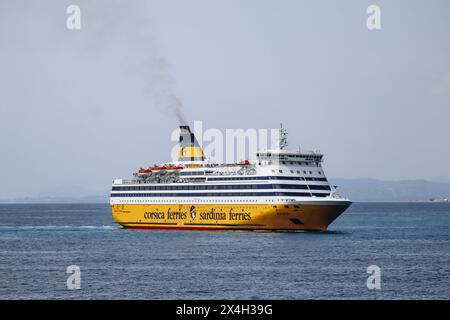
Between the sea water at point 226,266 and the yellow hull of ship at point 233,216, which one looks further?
the yellow hull of ship at point 233,216

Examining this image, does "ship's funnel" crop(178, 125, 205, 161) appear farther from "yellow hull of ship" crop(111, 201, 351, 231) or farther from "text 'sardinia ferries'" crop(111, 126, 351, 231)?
"yellow hull of ship" crop(111, 201, 351, 231)

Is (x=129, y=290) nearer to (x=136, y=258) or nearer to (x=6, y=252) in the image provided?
(x=136, y=258)

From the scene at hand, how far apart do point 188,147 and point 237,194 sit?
13989 millimetres

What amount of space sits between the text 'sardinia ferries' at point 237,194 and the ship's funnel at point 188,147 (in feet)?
0.37

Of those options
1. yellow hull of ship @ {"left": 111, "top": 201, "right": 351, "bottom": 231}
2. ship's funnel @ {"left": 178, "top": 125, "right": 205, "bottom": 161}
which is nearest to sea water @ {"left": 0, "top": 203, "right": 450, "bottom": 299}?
yellow hull of ship @ {"left": 111, "top": 201, "right": 351, "bottom": 231}

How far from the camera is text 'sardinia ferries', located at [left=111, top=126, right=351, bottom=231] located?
6712cm

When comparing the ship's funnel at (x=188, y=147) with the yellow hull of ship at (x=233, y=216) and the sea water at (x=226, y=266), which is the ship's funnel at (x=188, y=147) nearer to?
the yellow hull of ship at (x=233, y=216)

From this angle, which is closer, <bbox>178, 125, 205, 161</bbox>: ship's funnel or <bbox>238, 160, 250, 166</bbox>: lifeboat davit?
<bbox>238, 160, 250, 166</bbox>: lifeboat davit

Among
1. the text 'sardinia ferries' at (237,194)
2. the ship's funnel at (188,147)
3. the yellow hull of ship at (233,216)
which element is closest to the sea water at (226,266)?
the yellow hull of ship at (233,216)

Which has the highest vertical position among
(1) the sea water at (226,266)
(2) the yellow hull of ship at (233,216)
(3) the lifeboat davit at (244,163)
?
(3) the lifeboat davit at (244,163)

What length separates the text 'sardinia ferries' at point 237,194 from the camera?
6712cm

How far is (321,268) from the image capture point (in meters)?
46.6
